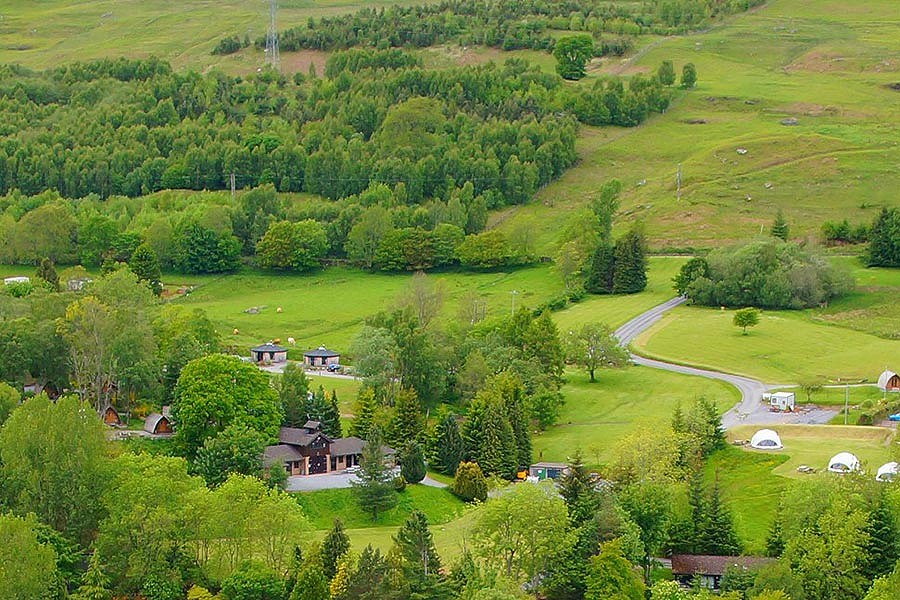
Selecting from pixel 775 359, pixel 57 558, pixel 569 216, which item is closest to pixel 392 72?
pixel 569 216

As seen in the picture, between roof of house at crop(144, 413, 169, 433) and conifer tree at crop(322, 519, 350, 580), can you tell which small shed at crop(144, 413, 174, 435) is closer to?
roof of house at crop(144, 413, 169, 433)

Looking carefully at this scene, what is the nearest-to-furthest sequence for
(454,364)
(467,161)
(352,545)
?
(352,545), (454,364), (467,161)

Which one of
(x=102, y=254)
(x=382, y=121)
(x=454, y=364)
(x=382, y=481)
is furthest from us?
(x=382, y=121)

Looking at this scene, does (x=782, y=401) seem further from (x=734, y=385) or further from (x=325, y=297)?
(x=325, y=297)

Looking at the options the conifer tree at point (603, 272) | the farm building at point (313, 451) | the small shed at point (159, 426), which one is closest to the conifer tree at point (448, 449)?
the farm building at point (313, 451)

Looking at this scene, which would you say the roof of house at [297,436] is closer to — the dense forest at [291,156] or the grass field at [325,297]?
the grass field at [325,297]

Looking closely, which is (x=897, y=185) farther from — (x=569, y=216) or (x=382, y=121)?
(x=382, y=121)

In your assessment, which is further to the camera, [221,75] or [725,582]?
[221,75]
